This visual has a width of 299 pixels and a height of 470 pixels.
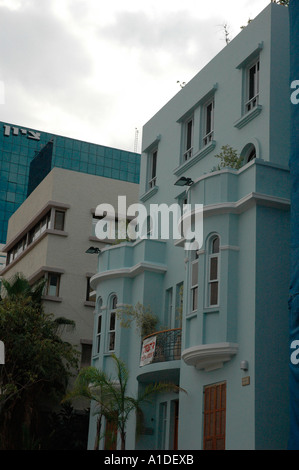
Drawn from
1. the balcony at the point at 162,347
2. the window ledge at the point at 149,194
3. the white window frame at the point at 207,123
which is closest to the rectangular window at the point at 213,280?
the balcony at the point at 162,347

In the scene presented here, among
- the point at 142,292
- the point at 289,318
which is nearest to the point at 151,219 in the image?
the point at 142,292

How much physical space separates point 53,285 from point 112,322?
33.5 feet

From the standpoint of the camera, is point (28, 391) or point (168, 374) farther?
point (28, 391)

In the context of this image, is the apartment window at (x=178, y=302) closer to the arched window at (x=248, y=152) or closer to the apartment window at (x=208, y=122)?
the arched window at (x=248, y=152)

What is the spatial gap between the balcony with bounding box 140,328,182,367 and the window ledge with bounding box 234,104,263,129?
649cm

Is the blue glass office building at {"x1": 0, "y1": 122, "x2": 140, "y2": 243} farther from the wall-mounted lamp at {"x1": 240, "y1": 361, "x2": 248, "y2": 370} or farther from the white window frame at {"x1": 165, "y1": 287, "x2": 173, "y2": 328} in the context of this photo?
the wall-mounted lamp at {"x1": 240, "y1": 361, "x2": 248, "y2": 370}

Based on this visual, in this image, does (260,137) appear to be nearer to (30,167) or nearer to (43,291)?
(43,291)

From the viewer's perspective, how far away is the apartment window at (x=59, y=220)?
125 ft

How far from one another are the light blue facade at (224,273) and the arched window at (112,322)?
3.1 inches

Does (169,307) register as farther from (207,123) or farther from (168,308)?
(207,123)
